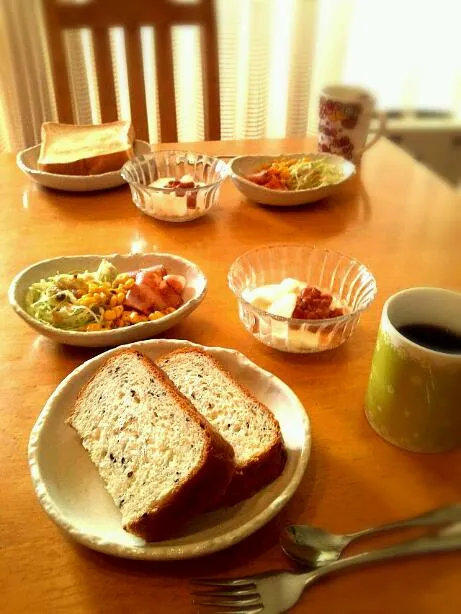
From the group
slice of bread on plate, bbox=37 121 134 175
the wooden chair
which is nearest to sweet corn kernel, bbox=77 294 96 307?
slice of bread on plate, bbox=37 121 134 175

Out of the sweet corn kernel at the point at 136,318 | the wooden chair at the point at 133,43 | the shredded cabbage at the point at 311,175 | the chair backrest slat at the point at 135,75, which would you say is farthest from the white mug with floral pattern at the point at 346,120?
the sweet corn kernel at the point at 136,318

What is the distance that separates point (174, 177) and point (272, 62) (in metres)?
1.40

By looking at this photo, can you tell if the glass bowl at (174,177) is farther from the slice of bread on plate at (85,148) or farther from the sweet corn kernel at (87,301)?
the sweet corn kernel at (87,301)

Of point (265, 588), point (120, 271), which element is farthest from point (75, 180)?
point (265, 588)

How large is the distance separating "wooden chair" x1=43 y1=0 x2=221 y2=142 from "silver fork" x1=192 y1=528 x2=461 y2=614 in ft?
5.79

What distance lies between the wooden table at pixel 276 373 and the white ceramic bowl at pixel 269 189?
36 mm

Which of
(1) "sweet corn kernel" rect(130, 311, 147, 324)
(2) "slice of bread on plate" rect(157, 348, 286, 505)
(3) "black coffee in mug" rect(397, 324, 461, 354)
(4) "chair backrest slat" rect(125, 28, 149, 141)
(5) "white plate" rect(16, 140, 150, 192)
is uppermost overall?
(4) "chair backrest slat" rect(125, 28, 149, 141)

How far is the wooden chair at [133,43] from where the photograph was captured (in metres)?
1.89

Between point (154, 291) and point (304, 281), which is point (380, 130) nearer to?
point (304, 281)

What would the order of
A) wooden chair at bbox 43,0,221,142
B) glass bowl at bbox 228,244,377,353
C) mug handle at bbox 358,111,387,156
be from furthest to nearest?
wooden chair at bbox 43,0,221,142
mug handle at bbox 358,111,387,156
glass bowl at bbox 228,244,377,353

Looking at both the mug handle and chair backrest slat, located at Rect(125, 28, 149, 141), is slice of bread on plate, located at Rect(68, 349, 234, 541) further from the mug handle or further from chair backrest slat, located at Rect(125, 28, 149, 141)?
chair backrest slat, located at Rect(125, 28, 149, 141)

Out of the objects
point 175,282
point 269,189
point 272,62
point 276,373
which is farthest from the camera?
point 272,62

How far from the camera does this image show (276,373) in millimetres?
920

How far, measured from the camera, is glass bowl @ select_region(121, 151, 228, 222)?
1358 mm
